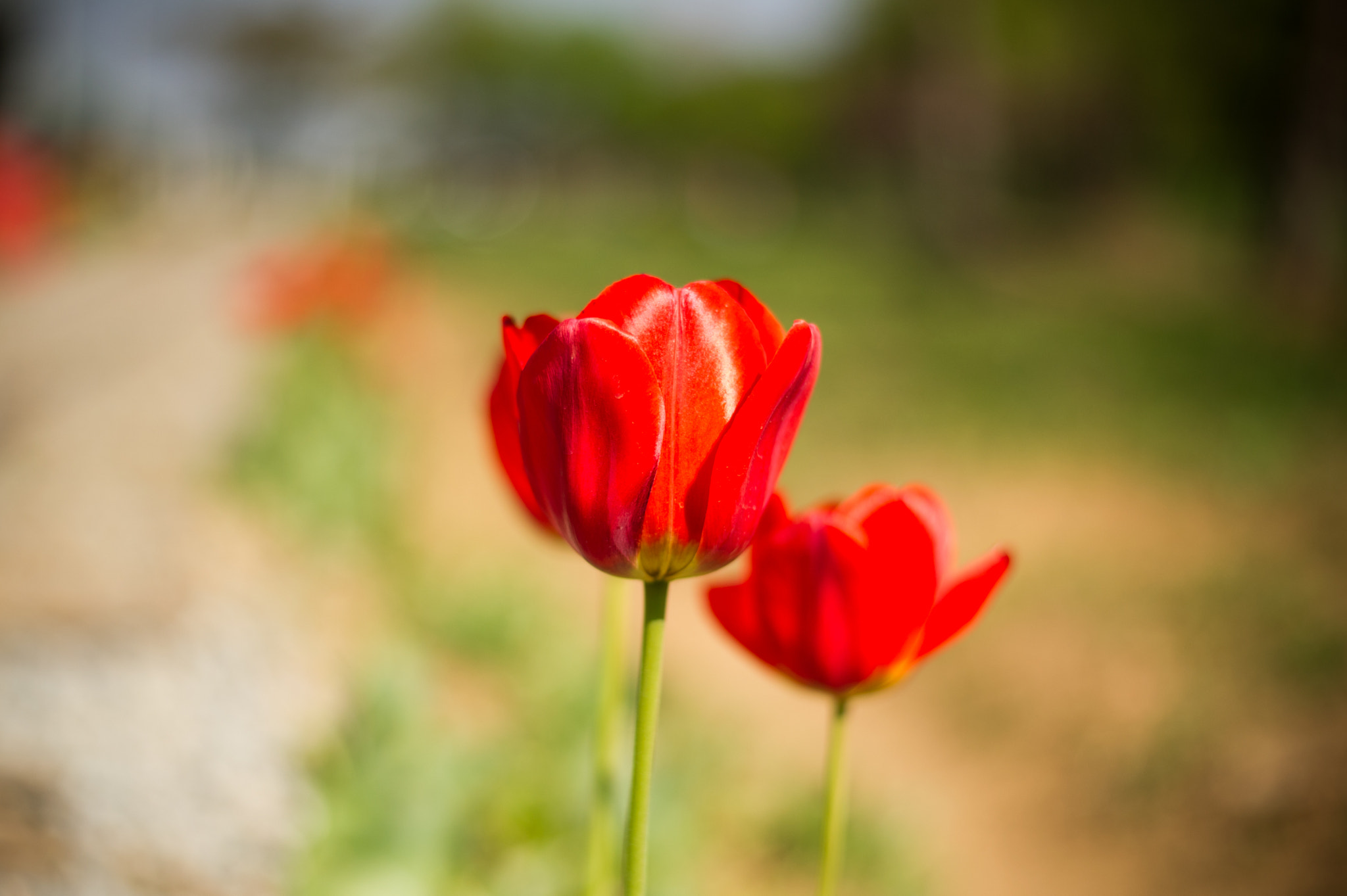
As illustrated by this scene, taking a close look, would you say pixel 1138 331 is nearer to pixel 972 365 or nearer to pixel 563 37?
pixel 972 365

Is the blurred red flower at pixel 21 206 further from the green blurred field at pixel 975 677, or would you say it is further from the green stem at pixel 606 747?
the green stem at pixel 606 747

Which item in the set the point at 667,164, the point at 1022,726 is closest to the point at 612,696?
the point at 1022,726

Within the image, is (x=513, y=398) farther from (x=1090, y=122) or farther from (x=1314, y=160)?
(x=1090, y=122)

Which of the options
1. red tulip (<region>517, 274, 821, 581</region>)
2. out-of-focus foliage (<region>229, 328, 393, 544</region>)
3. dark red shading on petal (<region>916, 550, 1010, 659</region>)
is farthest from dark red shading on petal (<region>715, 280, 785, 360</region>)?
out-of-focus foliage (<region>229, 328, 393, 544</region>)

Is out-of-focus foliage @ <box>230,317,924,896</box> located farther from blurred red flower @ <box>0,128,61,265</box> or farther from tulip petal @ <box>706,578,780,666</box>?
blurred red flower @ <box>0,128,61,265</box>

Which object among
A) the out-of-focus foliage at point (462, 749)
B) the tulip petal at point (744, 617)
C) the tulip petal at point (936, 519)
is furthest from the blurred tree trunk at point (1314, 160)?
the tulip petal at point (744, 617)

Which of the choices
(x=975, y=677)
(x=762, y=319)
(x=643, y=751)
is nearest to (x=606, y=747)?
(x=643, y=751)
